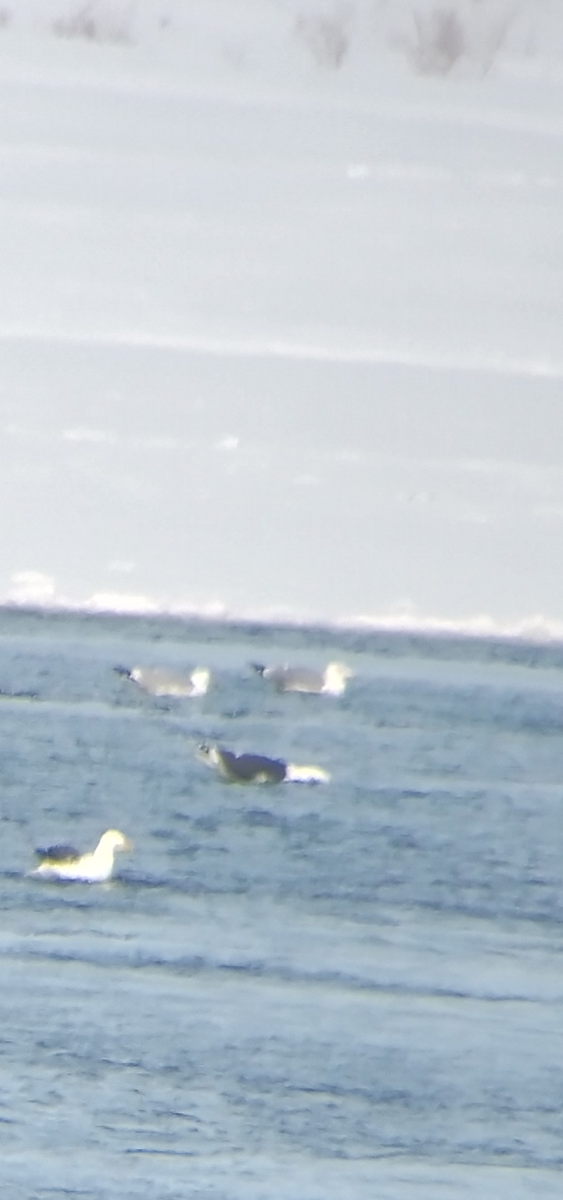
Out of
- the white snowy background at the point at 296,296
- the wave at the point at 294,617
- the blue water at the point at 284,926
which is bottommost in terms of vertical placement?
the blue water at the point at 284,926

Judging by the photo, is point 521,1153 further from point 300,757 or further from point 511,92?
point 511,92

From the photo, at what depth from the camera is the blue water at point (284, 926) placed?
1.14 metres

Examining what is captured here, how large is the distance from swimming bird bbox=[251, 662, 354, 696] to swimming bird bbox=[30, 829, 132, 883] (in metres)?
0.18

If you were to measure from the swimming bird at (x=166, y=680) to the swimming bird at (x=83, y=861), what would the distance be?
0.41 ft

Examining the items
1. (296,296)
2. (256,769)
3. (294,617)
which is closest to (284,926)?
(256,769)

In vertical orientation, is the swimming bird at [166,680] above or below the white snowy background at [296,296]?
below

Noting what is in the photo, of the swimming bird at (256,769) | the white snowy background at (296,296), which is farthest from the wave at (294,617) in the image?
the swimming bird at (256,769)

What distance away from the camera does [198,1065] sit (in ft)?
3.84

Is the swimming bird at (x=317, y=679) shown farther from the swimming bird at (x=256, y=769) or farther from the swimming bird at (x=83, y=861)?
the swimming bird at (x=83, y=861)

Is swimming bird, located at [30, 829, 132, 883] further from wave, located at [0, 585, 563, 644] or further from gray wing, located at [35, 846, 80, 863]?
wave, located at [0, 585, 563, 644]

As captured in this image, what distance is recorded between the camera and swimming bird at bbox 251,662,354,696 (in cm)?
127

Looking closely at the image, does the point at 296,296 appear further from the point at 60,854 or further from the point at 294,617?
the point at 60,854

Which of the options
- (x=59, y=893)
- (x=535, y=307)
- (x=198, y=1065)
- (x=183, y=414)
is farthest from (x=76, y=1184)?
(x=535, y=307)

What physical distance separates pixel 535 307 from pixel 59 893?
603 mm
